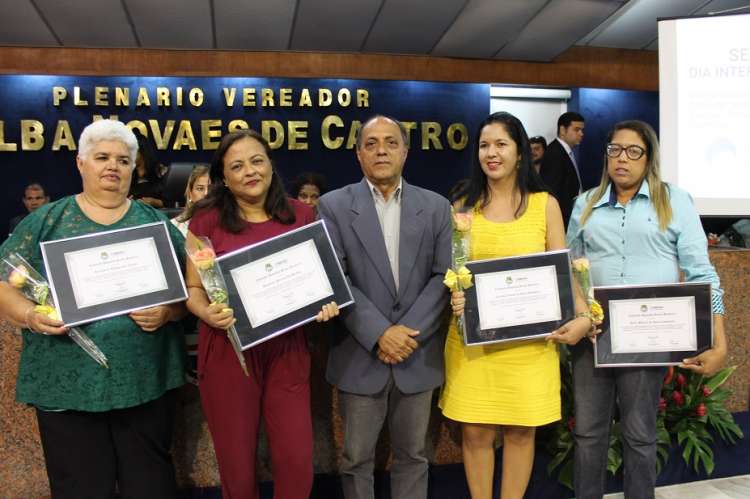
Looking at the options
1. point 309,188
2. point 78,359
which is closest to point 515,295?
point 78,359

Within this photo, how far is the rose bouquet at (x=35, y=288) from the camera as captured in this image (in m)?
1.72

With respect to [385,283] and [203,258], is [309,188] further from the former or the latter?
[203,258]

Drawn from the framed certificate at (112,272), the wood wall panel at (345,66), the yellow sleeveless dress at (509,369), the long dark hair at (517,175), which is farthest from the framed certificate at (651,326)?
the wood wall panel at (345,66)

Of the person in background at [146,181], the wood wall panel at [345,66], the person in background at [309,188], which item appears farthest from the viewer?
the wood wall panel at [345,66]

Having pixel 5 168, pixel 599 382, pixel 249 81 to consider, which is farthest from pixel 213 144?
pixel 599 382

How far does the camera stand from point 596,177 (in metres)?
7.83

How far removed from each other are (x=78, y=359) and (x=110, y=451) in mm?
319

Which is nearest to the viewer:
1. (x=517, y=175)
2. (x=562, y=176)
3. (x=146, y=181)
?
(x=517, y=175)

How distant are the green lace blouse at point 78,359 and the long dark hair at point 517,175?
46.9 inches

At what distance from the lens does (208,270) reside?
1.77 metres

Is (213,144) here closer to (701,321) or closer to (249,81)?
(249,81)

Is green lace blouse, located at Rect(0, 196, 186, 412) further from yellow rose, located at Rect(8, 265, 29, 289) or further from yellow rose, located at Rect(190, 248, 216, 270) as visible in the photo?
yellow rose, located at Rect(190, 248, 216, 270)

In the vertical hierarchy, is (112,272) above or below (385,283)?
above

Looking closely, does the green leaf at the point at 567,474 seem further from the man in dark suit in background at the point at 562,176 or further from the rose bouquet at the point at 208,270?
the man in dark suit in background at the point at 562,176
